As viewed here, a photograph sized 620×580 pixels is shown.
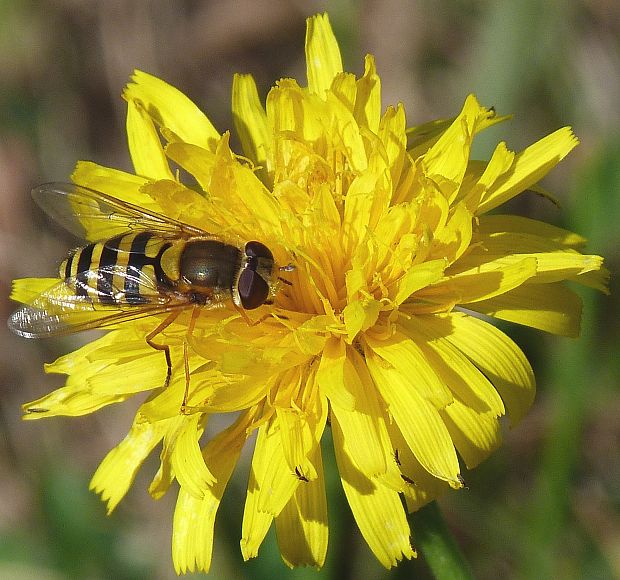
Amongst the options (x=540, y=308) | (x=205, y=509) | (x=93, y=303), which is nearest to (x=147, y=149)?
(x=93, y=303)

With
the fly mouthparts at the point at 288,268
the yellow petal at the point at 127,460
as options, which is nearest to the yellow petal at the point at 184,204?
the fly mouthparts at the point at 288,268

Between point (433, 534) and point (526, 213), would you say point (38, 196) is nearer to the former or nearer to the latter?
point (433, 534)

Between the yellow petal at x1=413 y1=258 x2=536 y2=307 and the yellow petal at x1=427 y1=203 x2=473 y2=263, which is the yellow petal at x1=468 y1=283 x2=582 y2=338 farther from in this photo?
the yellow petal at x1=427 y1=203 x2=473 y2=263

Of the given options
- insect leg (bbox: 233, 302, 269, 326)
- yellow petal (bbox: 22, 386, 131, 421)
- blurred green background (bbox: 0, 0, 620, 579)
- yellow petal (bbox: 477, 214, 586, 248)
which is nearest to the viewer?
insect leg (bbox: 233, 302, 269, 326)

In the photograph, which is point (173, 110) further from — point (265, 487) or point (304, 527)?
point (304, 527)

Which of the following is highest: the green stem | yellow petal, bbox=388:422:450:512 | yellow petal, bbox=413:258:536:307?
yellow petal, bbox=413:258:536:307

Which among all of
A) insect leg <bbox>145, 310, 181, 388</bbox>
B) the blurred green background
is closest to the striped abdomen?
insect leg <bbox>145, 310, 181, 388</bbox>

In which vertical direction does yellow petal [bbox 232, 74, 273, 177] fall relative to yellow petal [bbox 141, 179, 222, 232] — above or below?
above
